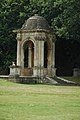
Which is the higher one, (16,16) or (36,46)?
(16,16)

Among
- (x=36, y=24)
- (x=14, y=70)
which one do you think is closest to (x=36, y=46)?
(x=36, y=24)

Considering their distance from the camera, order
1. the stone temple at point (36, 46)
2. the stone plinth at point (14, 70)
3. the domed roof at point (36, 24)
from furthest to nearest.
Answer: the domed roof at point (36, 24), the stone temple at point (36, 46), the stone plinth at point (14, 70)

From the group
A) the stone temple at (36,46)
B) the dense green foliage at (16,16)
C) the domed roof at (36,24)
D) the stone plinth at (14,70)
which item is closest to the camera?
the stone plinth at (14,70)

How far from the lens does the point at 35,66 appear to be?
131 ft

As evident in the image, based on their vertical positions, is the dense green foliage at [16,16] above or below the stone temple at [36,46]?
above

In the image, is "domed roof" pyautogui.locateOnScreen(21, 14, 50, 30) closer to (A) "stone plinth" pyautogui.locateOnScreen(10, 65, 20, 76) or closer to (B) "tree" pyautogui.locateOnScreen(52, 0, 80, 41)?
(B) "tree" pyautogui.locateOnScreen(52, 0, 80, 41)

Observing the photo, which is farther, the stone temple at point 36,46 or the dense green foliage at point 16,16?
the dense green foliage at point 16,16

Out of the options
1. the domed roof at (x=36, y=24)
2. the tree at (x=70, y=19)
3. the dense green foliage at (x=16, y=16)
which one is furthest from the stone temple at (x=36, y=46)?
the dense green foliage at (x=16, y=16)

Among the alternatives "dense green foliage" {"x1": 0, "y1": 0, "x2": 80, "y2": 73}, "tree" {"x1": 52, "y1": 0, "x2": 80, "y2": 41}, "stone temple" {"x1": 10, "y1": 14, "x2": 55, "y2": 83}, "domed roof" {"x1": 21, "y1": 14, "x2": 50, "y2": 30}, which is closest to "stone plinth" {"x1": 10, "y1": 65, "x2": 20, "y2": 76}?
"stone temple" {"x1": 10, "y1": 14, "x2": 55, "y2": 83}

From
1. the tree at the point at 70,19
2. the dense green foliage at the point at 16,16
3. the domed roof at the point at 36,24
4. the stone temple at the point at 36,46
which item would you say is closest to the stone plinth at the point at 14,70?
the stone temple at the point at 36,46

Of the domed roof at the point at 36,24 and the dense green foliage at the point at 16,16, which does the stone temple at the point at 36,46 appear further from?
the dense green foliage at the point at 16,16

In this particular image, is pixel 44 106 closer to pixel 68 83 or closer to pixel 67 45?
pixel 68 83

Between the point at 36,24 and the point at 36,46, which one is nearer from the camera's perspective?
the point at 36,46

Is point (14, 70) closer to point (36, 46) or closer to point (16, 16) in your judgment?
point (36, 46)
